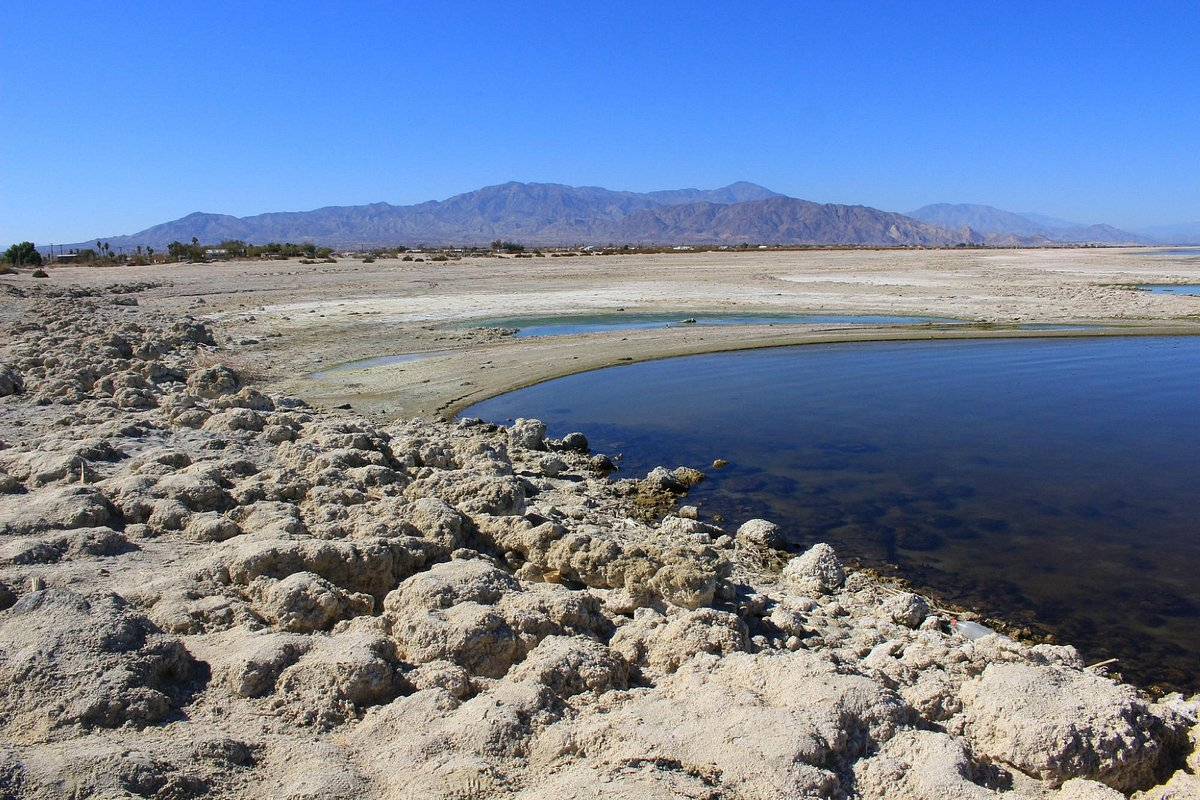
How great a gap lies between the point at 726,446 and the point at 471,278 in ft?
88.4

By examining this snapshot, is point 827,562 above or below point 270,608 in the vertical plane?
below

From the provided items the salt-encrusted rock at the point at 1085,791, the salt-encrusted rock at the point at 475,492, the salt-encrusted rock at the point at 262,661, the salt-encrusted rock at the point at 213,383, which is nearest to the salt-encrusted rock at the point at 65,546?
the salt-encrusted rock at the point at 262,661

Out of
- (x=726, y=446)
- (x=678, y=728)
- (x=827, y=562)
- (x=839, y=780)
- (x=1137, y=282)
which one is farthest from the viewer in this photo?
(x=1137, y=282)

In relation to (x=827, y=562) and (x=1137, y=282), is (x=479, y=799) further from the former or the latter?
(x=1137, y=282)

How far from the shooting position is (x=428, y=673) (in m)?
3.85

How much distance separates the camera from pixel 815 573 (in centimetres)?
607

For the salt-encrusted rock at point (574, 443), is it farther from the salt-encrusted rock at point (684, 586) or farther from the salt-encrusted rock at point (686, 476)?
the salt-encrusted rock at point (684, 586)

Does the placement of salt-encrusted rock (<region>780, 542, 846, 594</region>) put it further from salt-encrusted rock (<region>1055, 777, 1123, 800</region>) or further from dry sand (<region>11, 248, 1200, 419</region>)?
dry sand (<region>11, 248, 1200, 419</region>)

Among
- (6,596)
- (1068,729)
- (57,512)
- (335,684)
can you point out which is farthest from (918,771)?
(57,512)

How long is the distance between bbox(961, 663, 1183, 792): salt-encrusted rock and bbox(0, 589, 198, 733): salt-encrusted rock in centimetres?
351

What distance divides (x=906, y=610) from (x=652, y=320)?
56.4ft

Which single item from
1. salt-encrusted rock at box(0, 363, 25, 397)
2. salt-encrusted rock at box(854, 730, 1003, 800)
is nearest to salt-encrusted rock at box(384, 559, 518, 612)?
salt-encrusted rock at box(854, 730, 1003, 800)

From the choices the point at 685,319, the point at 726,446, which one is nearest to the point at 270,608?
the point at 726,446

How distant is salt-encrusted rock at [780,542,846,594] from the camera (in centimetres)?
599
